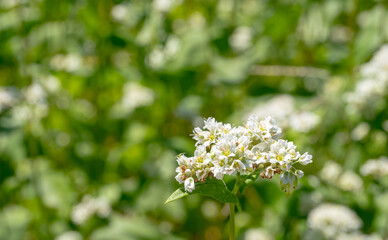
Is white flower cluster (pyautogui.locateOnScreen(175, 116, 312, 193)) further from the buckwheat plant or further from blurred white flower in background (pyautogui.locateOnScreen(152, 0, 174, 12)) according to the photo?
blurred white flower in background (pyautogui.locateOnScreen(152, 0, 174, 12))

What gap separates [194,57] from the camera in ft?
14.3

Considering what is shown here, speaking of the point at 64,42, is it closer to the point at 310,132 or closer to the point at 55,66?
the point at 55,66

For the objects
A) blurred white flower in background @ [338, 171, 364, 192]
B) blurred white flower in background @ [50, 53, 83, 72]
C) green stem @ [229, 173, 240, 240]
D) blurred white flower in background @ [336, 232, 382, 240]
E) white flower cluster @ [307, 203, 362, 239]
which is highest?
blurred white flower in background @ [50, 53, 83, 72]

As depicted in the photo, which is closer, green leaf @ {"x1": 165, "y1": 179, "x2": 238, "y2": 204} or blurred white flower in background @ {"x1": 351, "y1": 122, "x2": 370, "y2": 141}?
green leaf @ {"x1": 165, "y1": 179, "x2": 238, "y2": 204}

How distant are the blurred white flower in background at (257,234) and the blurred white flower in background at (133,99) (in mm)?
1633

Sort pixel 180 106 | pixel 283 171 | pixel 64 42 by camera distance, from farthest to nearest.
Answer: pixel 64 42, pixel 180 106, pixel 283 171

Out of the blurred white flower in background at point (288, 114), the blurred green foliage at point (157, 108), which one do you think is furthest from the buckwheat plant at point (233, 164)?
the blurred white flower in background at point (288, 114)

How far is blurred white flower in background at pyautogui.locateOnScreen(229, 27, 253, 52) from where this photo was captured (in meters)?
5.32

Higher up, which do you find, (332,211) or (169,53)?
(169,53)

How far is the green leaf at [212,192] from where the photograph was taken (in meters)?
1.61

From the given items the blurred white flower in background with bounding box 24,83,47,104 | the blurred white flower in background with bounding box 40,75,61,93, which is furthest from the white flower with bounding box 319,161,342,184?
the blurred white flower in background with bounding box 40,75,61,93

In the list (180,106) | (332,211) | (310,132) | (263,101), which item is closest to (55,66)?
(180,106)

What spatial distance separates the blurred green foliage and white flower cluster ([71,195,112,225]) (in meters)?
0.01

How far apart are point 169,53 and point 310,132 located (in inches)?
64.3
